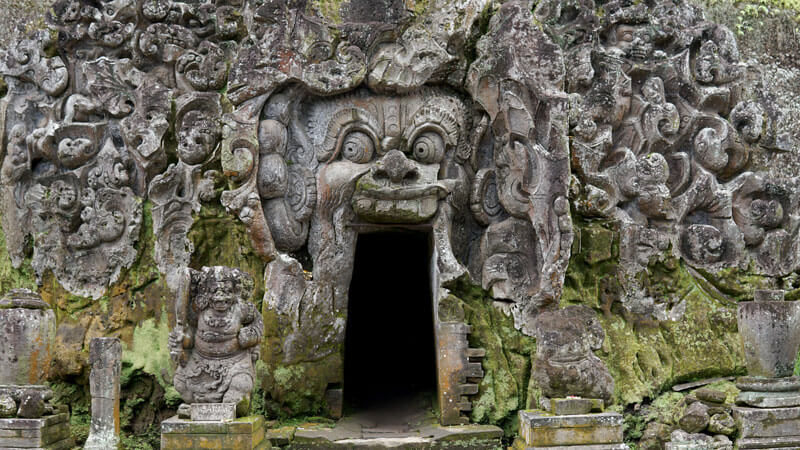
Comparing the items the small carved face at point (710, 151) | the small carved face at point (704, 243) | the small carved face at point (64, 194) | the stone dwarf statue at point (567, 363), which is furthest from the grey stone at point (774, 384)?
the small carved face at point (64, 194)

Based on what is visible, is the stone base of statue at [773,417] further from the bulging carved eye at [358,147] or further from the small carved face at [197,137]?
the small carved face at [197,137]

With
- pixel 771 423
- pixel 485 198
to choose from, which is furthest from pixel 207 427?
pixel 771 423

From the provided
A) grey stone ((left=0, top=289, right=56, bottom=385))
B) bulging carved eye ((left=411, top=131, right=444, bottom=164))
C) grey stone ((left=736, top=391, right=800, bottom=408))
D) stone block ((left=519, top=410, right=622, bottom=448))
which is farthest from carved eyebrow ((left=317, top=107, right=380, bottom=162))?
grey stone ((left=736, top=391, right=800, bottom=408))

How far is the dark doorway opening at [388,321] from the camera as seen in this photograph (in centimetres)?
1060

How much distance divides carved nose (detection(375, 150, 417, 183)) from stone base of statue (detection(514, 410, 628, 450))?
109 inches

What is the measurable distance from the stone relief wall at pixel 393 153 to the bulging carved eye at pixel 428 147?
0.02m

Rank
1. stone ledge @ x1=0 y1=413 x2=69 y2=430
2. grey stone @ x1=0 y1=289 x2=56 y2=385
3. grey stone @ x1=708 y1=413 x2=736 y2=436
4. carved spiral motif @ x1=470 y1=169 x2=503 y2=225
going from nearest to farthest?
1. stone ledge @ x1=0 y1=413 x2=69 y2=430
2. grey stone @ x1=0 y1=289 x2=56 y2=385
3. grey stone @ x1=708 y1=413 x2=736 y2=436
4. carved spiral motif @ x1=470 y1=169 x2=503 y2=225

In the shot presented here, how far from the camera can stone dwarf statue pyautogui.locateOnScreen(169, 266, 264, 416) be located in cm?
723

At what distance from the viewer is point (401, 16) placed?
876 cm

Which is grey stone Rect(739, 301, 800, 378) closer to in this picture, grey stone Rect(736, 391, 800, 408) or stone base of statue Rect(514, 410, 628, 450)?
grey stone Rect(736, 391, 800, 408)

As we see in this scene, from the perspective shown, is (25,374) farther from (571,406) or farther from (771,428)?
(771,428)

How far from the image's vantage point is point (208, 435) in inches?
278

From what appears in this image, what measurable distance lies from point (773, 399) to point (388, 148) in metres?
4.31

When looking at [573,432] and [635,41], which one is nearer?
[573,432]
